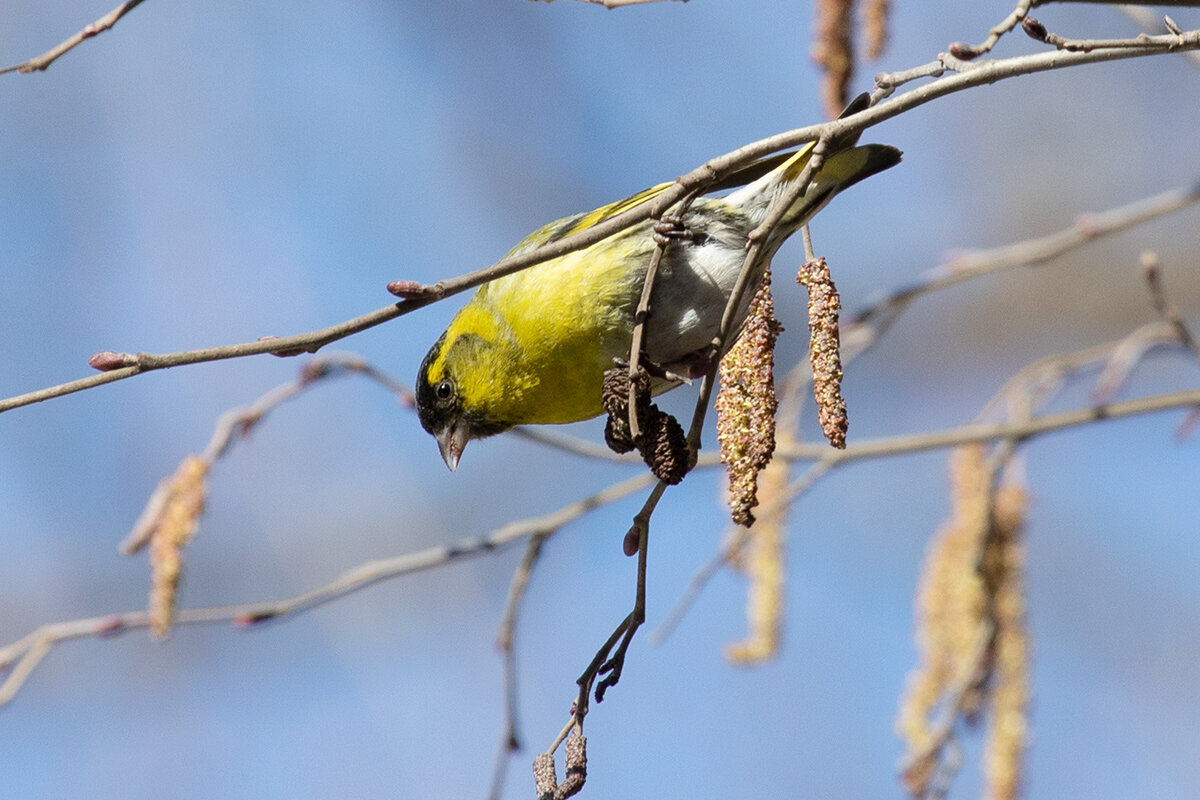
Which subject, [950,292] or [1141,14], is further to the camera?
[950,292]

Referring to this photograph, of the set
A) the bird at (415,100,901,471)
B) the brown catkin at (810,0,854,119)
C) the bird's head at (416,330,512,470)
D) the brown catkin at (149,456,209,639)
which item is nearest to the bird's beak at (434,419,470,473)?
the bird's head at (416,330,512,470)

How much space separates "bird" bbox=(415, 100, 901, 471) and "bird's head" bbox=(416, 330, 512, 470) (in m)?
0.02

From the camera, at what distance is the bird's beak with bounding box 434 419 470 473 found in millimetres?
3113

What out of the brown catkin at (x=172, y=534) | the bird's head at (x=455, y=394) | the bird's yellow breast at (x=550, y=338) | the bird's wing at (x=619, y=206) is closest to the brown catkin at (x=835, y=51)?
the bird's wing at (x=619, y=206)

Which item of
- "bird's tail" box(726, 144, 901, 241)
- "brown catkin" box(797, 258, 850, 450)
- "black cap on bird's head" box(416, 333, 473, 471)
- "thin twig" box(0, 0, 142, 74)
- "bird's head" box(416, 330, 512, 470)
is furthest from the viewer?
"black cap on bird's head" box(416, 333, 473, 471)

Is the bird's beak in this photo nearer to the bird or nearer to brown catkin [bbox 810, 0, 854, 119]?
the bird

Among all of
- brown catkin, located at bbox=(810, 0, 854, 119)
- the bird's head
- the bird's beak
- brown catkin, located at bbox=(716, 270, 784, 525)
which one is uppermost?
brown catkin, located at bbox=(810, 0, 854, 119)

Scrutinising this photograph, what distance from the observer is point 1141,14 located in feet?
10.3

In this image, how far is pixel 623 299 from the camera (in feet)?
8.70

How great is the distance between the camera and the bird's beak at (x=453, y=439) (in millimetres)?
3113

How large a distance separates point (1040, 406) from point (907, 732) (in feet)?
3.39

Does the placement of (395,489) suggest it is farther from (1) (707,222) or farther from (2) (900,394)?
(1) (707,222)

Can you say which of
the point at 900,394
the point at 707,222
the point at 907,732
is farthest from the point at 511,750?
the point at 900,394

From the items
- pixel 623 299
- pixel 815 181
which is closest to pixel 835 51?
pixel 815 181
